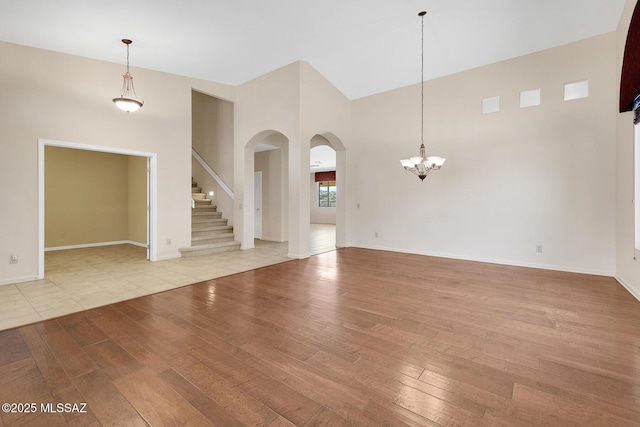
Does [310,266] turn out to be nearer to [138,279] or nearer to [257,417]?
[138,279]

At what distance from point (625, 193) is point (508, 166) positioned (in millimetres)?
1706

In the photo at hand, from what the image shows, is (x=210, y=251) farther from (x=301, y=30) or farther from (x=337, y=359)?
(x=337, y=359)

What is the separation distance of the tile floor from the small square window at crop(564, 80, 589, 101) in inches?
223

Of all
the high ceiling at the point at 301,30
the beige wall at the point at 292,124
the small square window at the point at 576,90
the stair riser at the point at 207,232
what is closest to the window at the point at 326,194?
the beige wall at the point at 292,124

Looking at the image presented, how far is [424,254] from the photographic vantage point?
660 centimetres

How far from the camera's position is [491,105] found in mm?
5715

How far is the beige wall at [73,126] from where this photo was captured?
428 cm

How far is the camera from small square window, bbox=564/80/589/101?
482 cm

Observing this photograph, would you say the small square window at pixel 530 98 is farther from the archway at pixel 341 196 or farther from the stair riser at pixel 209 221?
the stair riser at pixel 209 221

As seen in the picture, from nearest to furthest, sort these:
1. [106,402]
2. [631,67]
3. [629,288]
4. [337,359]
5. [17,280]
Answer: [106,402], [337,359], [631,67], [629,288], [17,280]

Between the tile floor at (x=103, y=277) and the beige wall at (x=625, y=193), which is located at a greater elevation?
the beige wall at (x=625, y=193)

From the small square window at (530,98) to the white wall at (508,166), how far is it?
84mm

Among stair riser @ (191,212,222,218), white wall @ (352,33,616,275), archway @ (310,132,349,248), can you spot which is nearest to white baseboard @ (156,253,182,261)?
stair riser @ (191,212,222,218)

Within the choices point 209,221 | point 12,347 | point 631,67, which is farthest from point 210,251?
point 631,67
